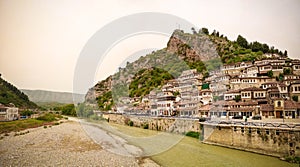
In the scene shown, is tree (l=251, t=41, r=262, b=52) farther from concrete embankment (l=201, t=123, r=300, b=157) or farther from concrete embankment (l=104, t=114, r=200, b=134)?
concrete embankment (l=201, t=123, r=300, b=157)

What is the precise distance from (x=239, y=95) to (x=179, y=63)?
2061cm

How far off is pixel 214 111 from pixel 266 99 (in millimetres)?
4148

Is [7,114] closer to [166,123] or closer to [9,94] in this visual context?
[9,94]

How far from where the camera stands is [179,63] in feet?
129

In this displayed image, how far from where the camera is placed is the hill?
119ft

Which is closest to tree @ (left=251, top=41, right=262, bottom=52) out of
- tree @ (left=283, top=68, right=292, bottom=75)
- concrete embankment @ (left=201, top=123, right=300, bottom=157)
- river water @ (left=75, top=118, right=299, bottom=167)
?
tree @ (left=283, top=68, right=292, bottom=75)

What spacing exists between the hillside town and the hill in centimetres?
447

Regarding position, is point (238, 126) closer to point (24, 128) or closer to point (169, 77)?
point (24, 128)

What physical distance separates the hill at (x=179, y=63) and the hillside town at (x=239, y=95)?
447 centimetres

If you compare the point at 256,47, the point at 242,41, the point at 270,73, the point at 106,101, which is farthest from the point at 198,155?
the point at 242,41

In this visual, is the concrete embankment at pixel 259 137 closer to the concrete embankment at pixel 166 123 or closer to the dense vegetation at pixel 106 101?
the concrete embankment at pixel 166 123

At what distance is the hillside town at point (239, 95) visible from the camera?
15117 mm

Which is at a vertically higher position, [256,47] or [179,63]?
[256,47]

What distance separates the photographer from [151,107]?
89.3ft
